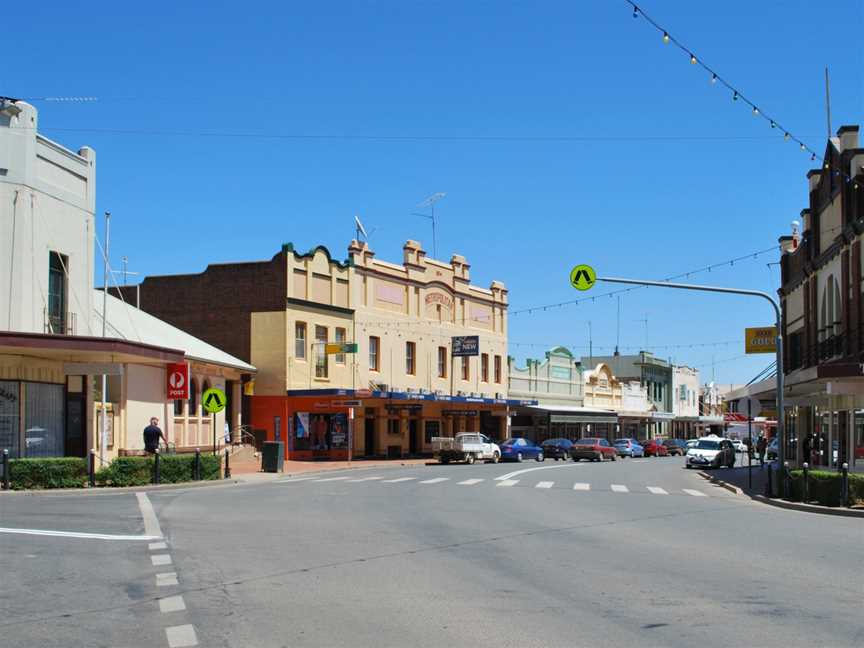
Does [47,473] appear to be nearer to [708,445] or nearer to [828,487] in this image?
[828,487]

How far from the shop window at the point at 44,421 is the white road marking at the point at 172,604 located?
62.5ft

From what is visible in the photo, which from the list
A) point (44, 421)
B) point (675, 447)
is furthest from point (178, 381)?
point (675, 447)

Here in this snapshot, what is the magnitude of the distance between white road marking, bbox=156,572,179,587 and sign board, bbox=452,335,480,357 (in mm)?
44046

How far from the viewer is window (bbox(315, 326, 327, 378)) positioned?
4734 cm

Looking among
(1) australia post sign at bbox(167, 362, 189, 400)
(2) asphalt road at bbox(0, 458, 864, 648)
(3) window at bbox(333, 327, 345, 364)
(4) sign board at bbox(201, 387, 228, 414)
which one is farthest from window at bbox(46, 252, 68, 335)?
(3) window at bbox(333, 327, 345, 364)

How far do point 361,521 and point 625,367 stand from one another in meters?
76.6

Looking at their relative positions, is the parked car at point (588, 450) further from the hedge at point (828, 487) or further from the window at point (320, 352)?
the hedge at point (828, 487)

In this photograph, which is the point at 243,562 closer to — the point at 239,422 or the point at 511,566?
the point at 511,566

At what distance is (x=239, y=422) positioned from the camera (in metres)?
44.1

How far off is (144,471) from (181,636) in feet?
62.2

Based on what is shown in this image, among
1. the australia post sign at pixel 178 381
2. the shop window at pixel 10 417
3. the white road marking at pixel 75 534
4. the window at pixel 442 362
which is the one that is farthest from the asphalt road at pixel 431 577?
the window at pixel 442 362

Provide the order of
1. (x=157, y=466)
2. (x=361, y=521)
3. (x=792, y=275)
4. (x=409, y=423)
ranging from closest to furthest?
(x=361, y=521), (x=157, y=466), (x=792, y=275), (x=409, y=423)

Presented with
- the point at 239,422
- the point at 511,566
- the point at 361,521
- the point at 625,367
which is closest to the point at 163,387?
the point at 239,422

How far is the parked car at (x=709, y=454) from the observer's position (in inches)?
1823
